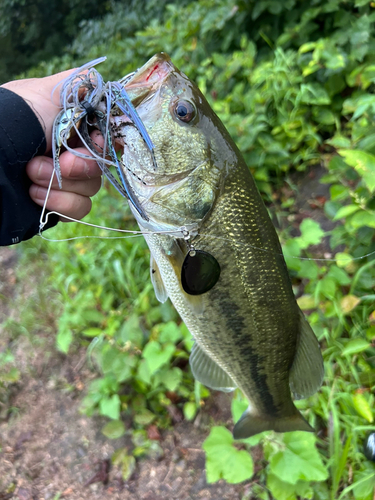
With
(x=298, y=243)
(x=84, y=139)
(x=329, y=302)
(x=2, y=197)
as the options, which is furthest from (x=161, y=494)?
(x=84, y=139)

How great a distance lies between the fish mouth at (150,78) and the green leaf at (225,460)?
5.94 feet

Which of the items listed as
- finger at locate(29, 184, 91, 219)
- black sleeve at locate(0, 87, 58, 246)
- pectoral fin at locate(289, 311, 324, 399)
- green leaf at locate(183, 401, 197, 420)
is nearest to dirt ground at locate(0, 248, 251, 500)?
green leaf at locate(183, 401, 197, 420)

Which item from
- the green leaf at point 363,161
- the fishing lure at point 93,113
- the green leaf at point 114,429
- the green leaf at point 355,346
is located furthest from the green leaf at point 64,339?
the green leaf at point 363,161

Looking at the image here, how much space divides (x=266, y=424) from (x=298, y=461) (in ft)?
1.10

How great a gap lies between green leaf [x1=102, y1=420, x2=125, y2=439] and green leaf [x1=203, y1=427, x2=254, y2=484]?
84 cm

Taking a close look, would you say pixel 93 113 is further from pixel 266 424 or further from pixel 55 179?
pixel 266 424

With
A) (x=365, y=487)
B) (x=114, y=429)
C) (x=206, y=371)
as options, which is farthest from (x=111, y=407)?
(x=365, y=487)

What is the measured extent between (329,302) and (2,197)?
1996mm

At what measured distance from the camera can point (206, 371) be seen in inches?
70.6

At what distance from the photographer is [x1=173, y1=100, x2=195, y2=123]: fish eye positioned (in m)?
1.17

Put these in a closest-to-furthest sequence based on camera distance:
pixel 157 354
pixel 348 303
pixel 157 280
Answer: pixel 157 280
pixel 348 303
pixel 157 354

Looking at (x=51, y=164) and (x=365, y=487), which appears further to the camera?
(x=365, y=487)

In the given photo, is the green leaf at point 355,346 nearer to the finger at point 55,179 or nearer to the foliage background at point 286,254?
the foliage background at point 286,254

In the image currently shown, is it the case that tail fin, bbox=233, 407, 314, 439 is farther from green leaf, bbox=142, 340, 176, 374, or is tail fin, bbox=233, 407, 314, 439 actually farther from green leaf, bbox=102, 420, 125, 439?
green leaf, bbox=102, 420, 125, 439
